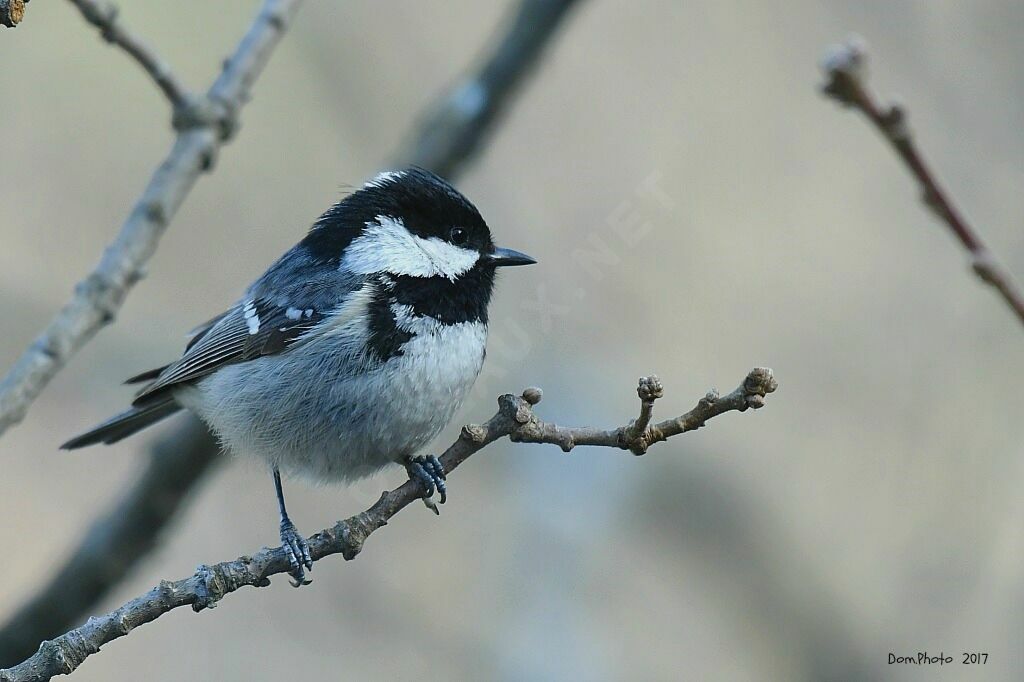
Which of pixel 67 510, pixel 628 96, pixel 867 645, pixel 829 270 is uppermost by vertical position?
pixel 628 96

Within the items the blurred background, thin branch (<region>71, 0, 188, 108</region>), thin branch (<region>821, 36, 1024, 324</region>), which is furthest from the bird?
thin branch (<region>821, 36, 1024, 324</region>)

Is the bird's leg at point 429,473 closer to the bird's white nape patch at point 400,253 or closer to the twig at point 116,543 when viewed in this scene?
the bird's white nape patch at point 400,253

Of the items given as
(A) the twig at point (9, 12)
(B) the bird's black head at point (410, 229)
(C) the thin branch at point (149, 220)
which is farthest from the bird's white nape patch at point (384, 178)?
(A) the twig at point (9, 12)

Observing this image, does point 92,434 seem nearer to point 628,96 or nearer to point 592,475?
point 592,475

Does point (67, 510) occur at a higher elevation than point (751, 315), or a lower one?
lower

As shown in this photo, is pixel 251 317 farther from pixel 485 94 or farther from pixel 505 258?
pixel 485 94

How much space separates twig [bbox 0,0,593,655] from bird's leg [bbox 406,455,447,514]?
0.97m

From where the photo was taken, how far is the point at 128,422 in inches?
162

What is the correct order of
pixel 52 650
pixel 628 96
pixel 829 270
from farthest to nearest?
pixel 628 96
pixel 829 270
pixel 52 650

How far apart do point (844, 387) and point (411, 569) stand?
264cm

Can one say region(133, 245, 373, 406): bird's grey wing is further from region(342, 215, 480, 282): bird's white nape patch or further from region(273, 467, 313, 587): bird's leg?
region(273, 467, 313, 587): bird's leg

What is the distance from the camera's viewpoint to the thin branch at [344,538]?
6.61 ft

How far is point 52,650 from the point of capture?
2008mm

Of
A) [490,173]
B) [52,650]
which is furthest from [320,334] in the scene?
[490,173]
